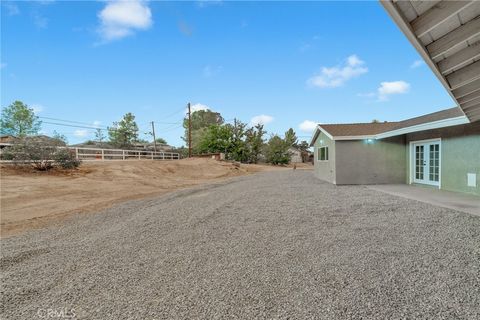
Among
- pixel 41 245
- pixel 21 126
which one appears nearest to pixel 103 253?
pixel 41 245

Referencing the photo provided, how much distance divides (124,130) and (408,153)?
38667 mm

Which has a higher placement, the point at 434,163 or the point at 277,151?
the point at 277,151

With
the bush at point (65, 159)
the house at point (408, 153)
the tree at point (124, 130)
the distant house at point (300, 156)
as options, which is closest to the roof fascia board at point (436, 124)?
the house at point (408, 153)

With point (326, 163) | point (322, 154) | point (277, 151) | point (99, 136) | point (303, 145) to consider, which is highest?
point (99, 136)

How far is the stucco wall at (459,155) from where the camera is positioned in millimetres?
7145

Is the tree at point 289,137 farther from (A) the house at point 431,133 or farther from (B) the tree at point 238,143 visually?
(A) the house at point 431,133

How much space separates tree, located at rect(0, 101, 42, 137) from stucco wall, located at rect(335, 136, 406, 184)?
120 ft

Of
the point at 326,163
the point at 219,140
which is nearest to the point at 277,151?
the point at 219,140

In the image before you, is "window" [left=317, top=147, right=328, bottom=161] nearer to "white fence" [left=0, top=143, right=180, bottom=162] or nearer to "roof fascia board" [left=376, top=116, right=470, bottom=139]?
"roof fascia board" [left=376, top=116, right=470, bottom=139]

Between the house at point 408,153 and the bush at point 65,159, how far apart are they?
13444 millimetres

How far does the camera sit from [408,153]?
34.1 ft

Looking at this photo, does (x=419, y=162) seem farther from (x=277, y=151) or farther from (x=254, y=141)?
(x=277, y=151)

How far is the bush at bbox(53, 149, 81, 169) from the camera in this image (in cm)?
1275

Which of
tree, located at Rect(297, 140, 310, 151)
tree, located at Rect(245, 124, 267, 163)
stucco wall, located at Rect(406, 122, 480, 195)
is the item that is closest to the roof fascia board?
stucco wall, located at Rect(406, 122, 480, 195)
